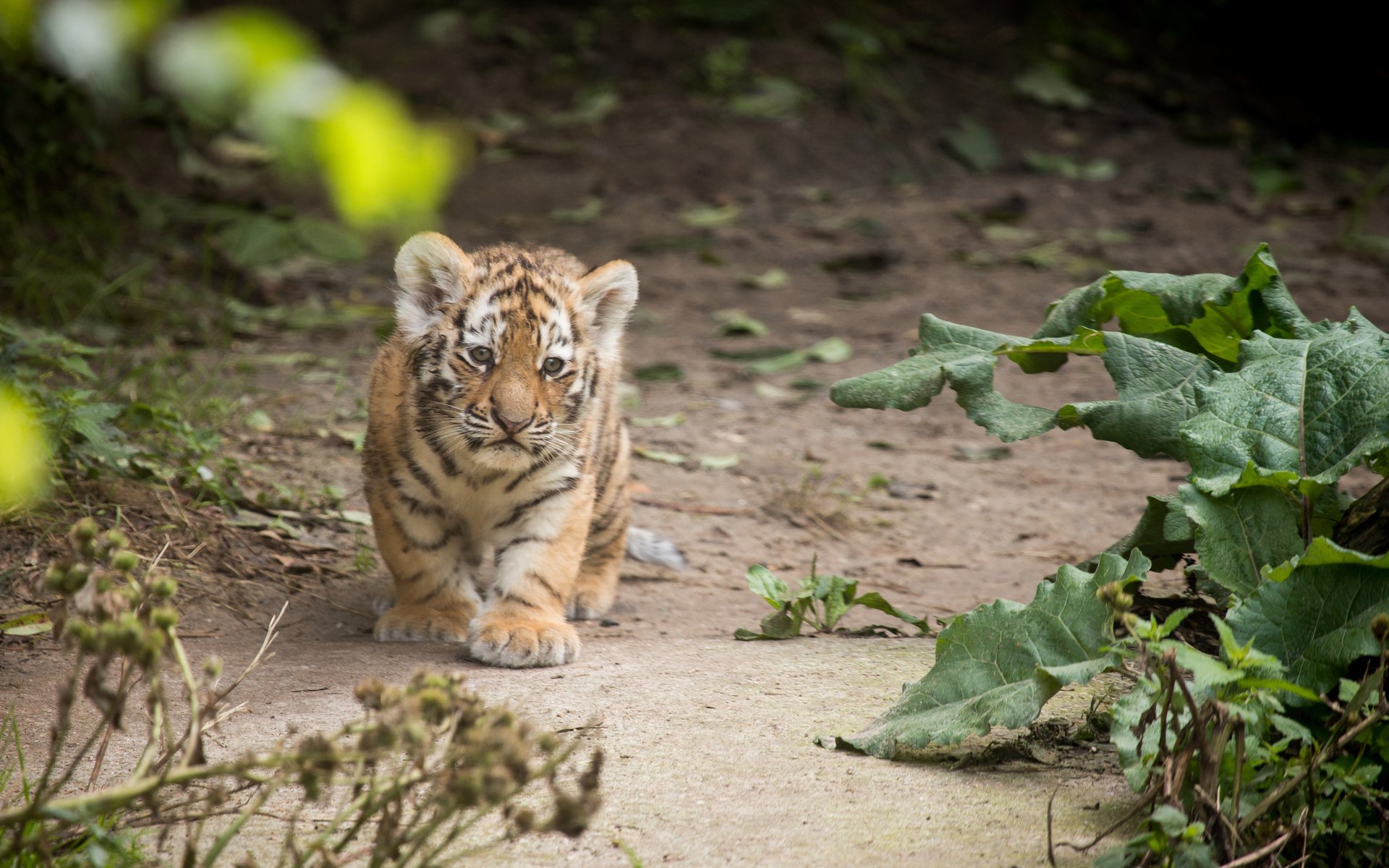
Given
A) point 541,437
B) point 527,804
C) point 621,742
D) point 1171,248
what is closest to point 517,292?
point 541,437

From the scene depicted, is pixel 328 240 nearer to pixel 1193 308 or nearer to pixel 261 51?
pixel 261 51

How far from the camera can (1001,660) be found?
2453 mm

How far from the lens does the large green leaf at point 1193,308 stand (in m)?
3.00

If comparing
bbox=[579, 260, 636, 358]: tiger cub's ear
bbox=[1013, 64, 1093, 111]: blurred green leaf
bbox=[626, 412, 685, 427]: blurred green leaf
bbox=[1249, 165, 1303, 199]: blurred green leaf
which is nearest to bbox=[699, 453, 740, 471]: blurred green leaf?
bbox=[626, 412, 685, 427]: blurred green leaf

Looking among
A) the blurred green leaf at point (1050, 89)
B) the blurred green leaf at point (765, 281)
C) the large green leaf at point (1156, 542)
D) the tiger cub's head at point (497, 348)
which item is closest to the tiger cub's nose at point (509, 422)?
the tiger cub's head at point (497, 348)

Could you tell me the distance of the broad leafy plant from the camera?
1.97 m

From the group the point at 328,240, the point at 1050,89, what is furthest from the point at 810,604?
the point at 1050,89

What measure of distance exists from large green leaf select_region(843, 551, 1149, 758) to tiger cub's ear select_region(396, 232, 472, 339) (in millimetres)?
1784

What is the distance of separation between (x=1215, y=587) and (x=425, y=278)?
7.38 feet

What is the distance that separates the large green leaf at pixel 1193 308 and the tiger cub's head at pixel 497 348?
1.28 metres

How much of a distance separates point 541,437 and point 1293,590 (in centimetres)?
192

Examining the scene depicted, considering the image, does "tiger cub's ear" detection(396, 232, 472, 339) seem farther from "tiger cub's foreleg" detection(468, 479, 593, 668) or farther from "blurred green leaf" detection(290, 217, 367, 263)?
"blurred green leaf" detection(290, 217, 367, 263)

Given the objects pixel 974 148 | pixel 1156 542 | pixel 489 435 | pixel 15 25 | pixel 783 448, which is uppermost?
pixel 15 25

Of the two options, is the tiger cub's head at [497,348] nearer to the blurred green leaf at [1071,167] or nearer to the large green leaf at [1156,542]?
the large green leaf at [1156,542]
